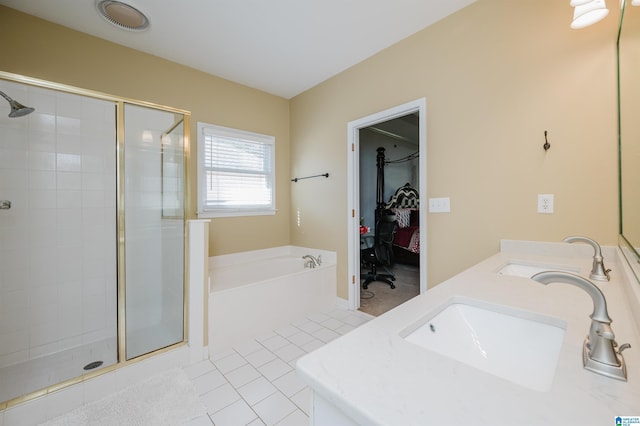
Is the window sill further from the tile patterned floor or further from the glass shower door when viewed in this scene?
the tile patterned floor

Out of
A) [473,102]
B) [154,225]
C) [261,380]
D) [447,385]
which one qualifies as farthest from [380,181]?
[447,385]

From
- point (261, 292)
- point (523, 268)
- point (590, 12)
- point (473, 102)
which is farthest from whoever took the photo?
point (261, 292)

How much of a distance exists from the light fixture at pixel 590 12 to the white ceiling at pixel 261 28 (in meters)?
0.83

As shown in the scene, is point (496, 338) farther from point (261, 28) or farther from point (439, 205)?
point (261, 28)

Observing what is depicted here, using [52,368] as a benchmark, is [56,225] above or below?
above

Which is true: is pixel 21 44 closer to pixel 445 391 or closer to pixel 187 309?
pixel 187 309

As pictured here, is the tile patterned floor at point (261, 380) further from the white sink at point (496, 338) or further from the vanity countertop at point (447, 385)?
the vanity countertop at point (447, 385)

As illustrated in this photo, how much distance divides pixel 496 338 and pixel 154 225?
2412mm

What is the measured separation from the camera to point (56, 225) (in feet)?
6.89

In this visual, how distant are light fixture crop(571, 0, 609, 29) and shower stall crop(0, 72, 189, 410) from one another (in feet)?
8.47

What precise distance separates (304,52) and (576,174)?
243 centimetres

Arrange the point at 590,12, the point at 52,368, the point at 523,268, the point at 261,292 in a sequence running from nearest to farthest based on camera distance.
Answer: the point at 590,12, the point at 523,268, the point at 52,368, the point at 261,292

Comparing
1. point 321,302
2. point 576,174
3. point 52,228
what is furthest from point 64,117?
point 576,174

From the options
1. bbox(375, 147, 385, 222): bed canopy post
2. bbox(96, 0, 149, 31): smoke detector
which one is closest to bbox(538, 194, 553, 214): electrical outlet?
bbox(96, 0, 149, 31): smoke detector
